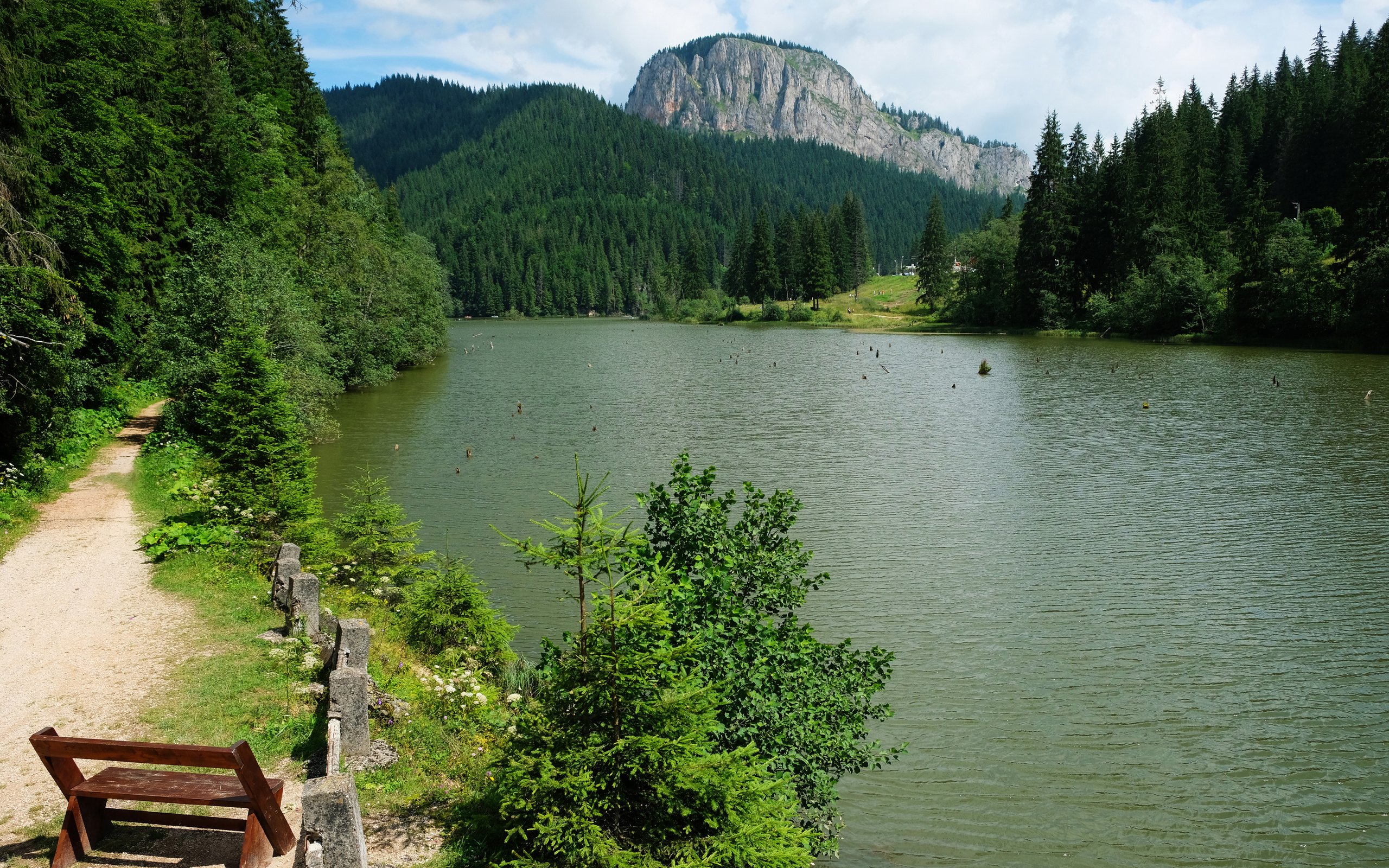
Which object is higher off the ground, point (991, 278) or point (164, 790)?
point (991, 278)

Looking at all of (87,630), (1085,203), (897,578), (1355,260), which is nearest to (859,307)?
→ (1085,203)

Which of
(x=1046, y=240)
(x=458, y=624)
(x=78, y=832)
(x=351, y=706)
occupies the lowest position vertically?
(x=458, y=624)

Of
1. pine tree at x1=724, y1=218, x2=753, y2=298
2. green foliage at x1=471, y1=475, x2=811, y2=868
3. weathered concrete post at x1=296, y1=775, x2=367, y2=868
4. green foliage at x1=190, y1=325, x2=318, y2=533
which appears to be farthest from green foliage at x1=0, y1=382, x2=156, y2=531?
pine tree at x1=724, y1=218, x2=753, y2=298

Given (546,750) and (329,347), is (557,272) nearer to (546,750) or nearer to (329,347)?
(329,347)

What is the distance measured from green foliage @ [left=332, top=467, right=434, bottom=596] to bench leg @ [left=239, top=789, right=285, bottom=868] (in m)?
7.63

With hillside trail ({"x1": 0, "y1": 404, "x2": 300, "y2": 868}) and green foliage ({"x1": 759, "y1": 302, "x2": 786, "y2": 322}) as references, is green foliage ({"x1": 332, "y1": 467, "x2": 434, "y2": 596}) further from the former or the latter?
green foliage ({"x1": 759, "y1": 302, "x2": 786, "y2": 322})

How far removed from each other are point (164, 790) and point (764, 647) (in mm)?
4849

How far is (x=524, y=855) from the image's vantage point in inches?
216

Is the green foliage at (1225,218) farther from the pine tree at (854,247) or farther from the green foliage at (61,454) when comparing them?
the green foliage at (61,454)

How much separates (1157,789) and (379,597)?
453 inches

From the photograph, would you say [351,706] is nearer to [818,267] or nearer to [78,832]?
[78,832]

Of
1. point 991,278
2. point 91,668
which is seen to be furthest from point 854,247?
point 91,668

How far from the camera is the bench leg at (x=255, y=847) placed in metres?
Answer: 5.98

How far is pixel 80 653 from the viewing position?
9.77 meters
